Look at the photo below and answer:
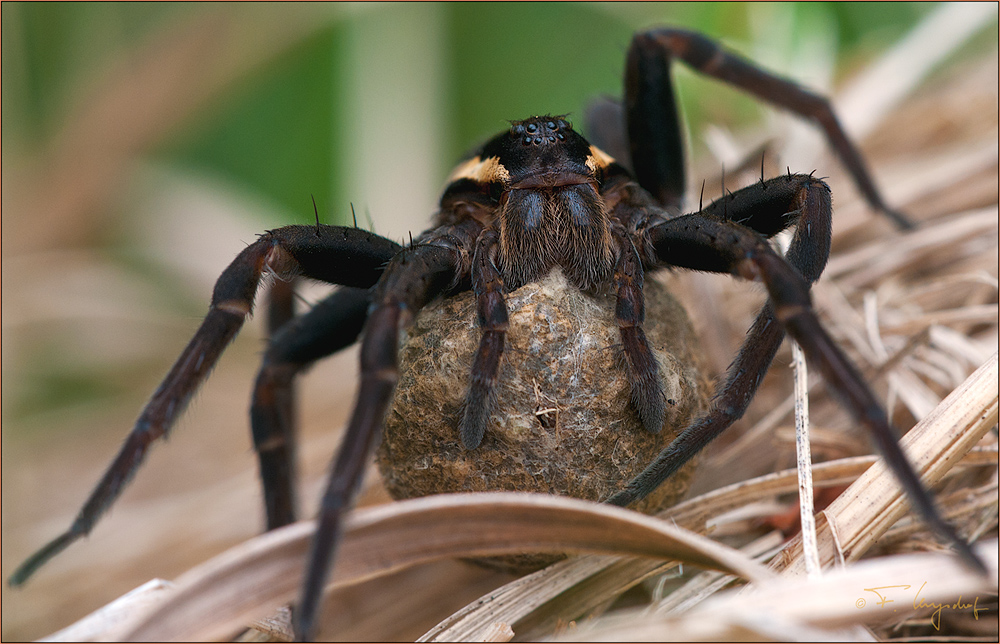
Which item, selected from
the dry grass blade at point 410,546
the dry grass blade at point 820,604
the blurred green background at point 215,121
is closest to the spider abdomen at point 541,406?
the dry grass blade at point 410,546

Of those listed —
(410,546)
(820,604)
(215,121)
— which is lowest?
(820,604)

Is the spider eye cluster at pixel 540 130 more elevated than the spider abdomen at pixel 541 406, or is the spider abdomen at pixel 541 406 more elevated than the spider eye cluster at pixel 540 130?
the spider eye cluster at pixel 540 130

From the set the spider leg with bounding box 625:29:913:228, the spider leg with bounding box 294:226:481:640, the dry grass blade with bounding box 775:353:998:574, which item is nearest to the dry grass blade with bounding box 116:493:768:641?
the spider leg with bounding box 294:226:481:640

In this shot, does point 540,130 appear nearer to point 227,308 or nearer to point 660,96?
point 660,96

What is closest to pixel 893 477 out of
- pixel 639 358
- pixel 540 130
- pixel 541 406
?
pixel 639 358

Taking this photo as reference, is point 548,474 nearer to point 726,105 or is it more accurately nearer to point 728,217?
point 728,217

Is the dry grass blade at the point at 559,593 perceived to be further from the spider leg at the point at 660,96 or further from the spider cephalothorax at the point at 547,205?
the spider leg at the point at 660,96
